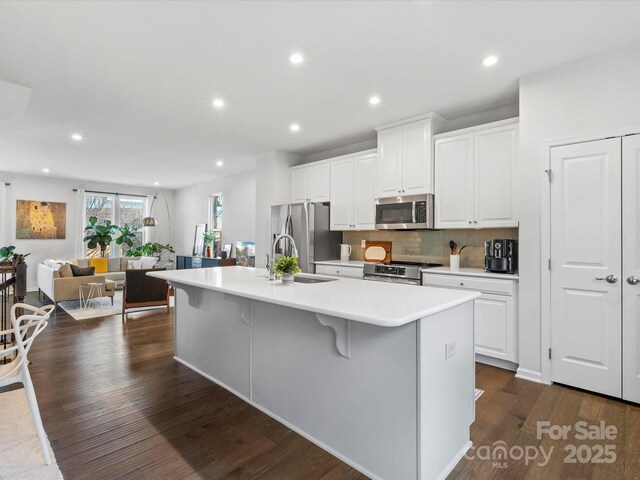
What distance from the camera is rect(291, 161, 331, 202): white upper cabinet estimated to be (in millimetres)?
5191

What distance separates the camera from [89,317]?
17.1 feet

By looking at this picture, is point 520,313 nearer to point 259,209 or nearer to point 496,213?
point 496,213

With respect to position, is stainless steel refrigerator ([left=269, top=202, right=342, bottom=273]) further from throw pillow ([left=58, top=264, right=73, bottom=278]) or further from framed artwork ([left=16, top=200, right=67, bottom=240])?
framed artwork ([left=16, top=200, right=67, bottom=240])

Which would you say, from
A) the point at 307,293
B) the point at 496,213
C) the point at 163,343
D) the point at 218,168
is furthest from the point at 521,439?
the point at 218,168

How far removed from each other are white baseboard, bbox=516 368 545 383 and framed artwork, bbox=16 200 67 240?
9.62 meters

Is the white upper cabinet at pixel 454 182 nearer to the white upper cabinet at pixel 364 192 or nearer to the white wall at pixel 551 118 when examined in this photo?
the white wall at pixel 551 118

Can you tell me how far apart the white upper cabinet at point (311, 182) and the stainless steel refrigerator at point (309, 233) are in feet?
0.77

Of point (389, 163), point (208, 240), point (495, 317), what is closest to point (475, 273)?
point (495, 317)

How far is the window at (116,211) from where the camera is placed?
8812 millimetres

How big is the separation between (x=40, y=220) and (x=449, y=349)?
9.54m

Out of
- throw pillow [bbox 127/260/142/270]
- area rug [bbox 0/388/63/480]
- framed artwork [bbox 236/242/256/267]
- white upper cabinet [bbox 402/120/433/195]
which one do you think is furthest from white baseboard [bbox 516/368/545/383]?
throw pillow [bbox 127/260/142/270]

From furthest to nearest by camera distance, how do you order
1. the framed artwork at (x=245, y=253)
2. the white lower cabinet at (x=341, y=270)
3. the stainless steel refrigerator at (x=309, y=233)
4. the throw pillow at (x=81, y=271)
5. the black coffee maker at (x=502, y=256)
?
the framed artwork at (x=245, y=253) < the throw pillow at (x=81, y=271) < the stainless steel refrigerator at (x=309, y=233) < the white lower cabinet at (x=341, y=270) < the black coffee maker at (x=502, y=256)

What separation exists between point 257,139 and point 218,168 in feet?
7.88

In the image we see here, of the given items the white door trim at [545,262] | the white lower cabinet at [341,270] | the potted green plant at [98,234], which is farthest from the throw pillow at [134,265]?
the white door trim at [545,262]
